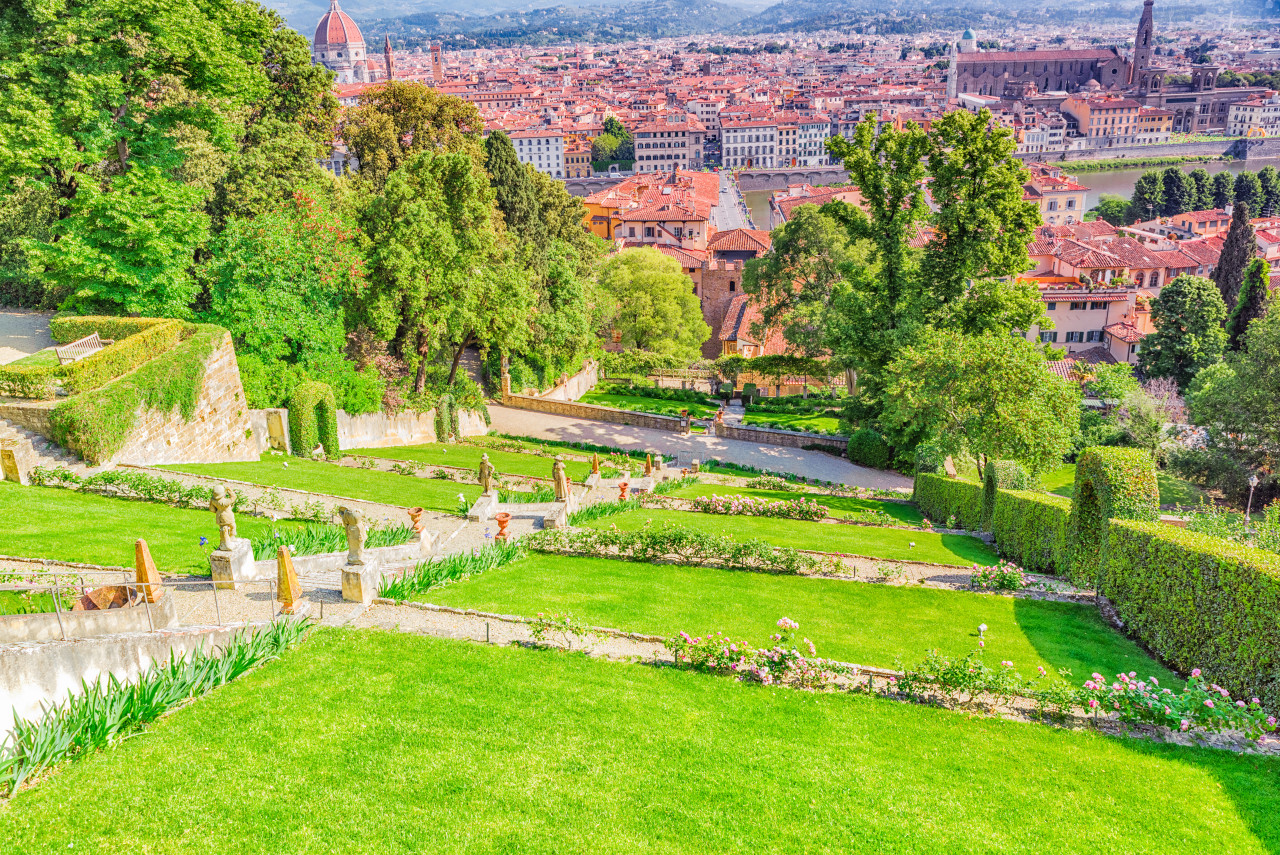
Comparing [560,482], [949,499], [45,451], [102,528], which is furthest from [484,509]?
[949,499]

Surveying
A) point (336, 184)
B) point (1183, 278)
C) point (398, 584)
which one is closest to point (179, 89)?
point (336, 184)

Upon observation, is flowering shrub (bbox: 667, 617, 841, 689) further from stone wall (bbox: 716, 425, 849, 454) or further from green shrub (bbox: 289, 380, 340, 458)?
stone wall (bbox: 716, 425, 849, 454)

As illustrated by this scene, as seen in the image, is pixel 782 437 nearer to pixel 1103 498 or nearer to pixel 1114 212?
pixel 1103 498

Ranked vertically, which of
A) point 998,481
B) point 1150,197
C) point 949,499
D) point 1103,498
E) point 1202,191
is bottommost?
point 949,499

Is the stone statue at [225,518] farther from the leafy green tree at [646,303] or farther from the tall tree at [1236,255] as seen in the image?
the tall tree at [1236,255]

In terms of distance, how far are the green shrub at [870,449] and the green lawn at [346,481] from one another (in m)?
15.5

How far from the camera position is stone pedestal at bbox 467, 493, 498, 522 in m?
17.3

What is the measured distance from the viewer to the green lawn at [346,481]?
18344 millimetres

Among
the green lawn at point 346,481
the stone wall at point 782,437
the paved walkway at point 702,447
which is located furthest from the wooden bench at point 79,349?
the stone wall at point 782,437

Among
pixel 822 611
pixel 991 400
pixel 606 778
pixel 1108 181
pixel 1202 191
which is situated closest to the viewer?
pixel 606 778

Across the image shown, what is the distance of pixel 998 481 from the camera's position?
64.1 feet

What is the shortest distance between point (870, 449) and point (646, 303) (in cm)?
2106

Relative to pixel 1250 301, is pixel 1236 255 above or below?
above

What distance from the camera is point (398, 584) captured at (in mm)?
12258
